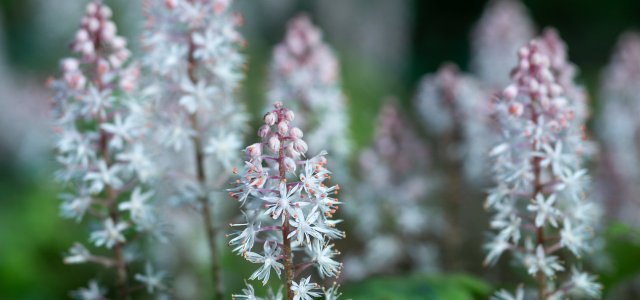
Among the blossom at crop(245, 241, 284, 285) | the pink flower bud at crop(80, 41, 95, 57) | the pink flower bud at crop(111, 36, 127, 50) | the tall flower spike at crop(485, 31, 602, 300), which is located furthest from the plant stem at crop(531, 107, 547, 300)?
the pink flower bud at crop(80, 41, 95, 57)

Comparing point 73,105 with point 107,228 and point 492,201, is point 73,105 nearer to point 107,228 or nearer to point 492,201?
point 107,228

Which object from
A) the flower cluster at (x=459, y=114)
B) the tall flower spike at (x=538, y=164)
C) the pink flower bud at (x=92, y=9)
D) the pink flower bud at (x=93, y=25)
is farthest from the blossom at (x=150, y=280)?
the flower cluster at (x=459, y=114)

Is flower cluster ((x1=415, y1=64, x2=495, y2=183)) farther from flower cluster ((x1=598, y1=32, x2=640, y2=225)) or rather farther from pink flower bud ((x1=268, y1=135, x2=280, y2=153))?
pink flower bud ((x1=268, y1=135, x2=280, y2=153))

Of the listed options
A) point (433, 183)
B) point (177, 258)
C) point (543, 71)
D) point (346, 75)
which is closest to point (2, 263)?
point (177, 258)

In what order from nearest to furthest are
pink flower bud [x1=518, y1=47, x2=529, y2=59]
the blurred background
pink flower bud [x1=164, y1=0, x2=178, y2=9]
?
pink flower bud [x1=518, y1=47, x2=529, y2=59], pink flower bud [x1=164, y1=0, x2=178, y2=9], the blurred background

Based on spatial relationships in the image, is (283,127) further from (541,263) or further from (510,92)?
(541,263)

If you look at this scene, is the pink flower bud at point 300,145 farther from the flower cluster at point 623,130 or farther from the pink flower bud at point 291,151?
the flower cluster at point 623,130
